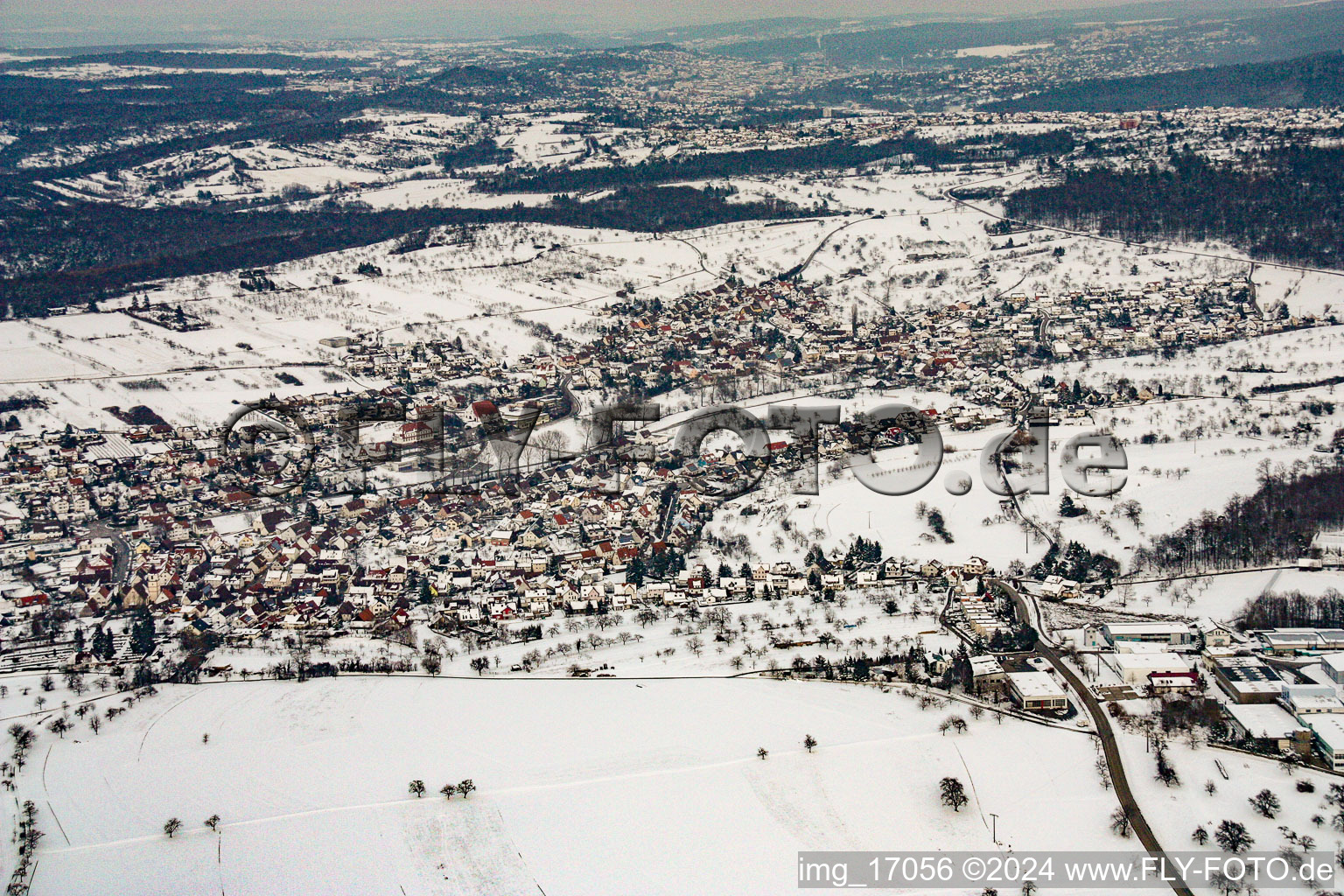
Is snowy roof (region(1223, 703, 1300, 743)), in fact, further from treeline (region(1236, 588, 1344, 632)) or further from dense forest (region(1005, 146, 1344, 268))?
dense forest (region(1005, 146, 1344, 268))

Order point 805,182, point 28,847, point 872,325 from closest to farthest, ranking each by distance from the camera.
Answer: point 28,847, point 872,325, point 805,182

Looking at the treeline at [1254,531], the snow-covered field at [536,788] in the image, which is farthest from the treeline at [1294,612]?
the snow-covered field at [536,788]

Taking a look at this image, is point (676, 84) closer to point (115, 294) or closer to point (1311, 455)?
point (115, 294)

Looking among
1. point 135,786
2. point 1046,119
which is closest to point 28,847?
point 135,786

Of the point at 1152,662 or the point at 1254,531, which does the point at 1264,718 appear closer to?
the point at 1152,662

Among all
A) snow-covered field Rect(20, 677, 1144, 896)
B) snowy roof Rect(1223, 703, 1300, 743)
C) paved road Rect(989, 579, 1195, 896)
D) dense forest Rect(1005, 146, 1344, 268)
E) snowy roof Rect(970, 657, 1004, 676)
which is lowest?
snow-covered field Rect(20, 677, 1144, 896)

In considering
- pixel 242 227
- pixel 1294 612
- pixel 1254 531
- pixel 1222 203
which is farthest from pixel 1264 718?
pixel 242 227

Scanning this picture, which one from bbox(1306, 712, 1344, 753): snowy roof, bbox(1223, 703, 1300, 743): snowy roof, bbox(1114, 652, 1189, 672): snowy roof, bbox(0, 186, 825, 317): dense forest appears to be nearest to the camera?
bbox(1306, 712, 1344, 753): snowy roof

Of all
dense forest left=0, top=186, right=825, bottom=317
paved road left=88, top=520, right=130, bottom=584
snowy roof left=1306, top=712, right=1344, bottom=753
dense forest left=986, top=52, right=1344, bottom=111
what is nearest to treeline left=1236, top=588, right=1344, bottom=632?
snowy roof left=1306, top=712, right=1344, bottom=753
